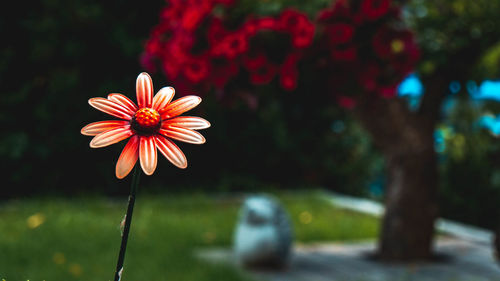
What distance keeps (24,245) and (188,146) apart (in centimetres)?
280

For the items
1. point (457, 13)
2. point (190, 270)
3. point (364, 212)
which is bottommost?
point (190, 270)

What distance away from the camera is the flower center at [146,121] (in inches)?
18.2

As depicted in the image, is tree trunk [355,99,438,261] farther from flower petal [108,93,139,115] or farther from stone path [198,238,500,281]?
flower petal [108,93,139,115]

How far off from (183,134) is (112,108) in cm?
6

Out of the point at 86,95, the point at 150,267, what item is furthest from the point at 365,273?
the point at 86,95

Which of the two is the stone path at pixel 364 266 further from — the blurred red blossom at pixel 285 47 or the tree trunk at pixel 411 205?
the blurred red blossom at pixel 285 47

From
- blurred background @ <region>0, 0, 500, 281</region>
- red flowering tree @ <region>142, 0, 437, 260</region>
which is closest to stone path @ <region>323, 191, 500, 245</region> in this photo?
blurred background @ <region>0, 0, 500, 281</region>

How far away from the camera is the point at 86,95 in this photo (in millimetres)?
7070

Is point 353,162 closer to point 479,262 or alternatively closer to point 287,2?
point 479,262

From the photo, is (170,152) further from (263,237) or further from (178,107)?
(263,237)

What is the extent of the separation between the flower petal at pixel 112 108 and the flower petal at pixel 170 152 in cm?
3

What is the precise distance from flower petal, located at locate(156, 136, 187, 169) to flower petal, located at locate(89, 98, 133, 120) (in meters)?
0.03

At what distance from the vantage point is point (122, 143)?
5438 millimetres

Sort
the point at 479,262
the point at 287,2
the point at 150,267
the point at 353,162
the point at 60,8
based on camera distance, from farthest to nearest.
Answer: the point at 353,162, the point at 60,8, the point at 479,262, the point at 150,267, the point at 287,2
